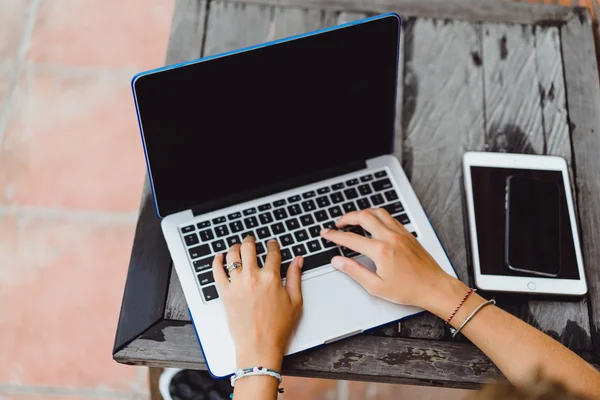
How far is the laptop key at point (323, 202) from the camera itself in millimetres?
831

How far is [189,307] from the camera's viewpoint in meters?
0.76

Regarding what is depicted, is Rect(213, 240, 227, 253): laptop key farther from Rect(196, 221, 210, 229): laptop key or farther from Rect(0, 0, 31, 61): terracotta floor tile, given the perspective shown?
Rect(0, 0, 31, 61): terracotta floor tile

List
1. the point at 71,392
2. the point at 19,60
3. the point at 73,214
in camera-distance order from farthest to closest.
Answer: the point at 19,60, the point at 73,214, the point at 71,392

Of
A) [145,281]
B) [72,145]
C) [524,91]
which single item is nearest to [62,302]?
[72,145]

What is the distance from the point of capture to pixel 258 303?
0.74 m

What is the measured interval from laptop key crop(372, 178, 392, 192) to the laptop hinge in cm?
3

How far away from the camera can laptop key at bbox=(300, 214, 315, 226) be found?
0.82 metres

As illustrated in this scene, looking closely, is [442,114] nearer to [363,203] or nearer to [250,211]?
[363,203]

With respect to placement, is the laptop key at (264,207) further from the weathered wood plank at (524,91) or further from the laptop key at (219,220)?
the weathered wood plank at (524,91)

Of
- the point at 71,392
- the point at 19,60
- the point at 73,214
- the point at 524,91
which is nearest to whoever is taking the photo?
the point at 524,91

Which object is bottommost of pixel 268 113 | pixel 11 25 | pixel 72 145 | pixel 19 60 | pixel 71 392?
pixel 71 392

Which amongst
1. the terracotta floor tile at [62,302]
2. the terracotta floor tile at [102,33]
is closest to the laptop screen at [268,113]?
the terracotta floor tile at [62,302]

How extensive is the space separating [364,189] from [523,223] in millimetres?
229

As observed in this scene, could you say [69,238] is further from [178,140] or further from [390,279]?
[390,279]
